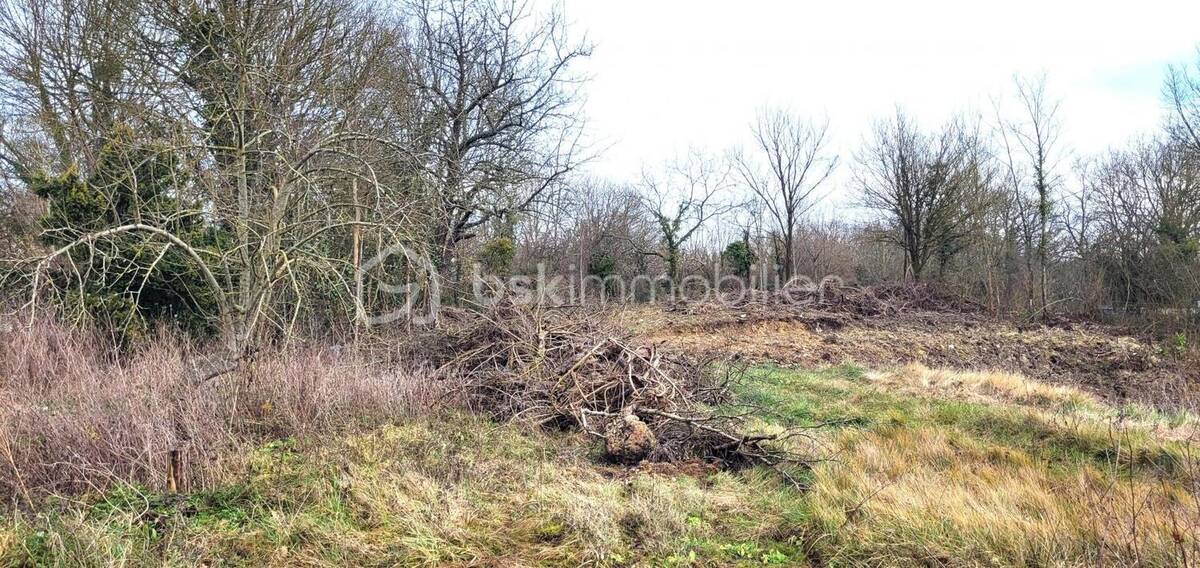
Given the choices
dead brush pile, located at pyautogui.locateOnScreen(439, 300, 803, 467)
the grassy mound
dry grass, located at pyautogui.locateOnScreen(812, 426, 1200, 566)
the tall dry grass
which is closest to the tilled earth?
dead brush pile, located at pyautogui.locateOnScreen(439, 300, 803, 467)

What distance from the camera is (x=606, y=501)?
4.02m

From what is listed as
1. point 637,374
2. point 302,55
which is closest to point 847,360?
point 637,374

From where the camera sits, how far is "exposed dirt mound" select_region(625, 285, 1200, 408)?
34.5 ft

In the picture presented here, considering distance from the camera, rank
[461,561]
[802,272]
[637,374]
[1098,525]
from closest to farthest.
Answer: [1098,525], [461,561], [637,374], [802,272]

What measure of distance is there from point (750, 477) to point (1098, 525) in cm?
209

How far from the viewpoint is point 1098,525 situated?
3113mm

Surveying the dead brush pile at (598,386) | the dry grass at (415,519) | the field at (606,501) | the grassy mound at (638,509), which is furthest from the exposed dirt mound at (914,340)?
the dry grass at (415,519)

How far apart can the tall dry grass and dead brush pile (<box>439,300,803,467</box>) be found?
787 mm

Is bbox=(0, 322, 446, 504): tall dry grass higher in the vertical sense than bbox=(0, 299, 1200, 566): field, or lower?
higher

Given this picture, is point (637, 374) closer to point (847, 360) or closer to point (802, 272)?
point (847, 360)

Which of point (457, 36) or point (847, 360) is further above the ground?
point (457, 36)

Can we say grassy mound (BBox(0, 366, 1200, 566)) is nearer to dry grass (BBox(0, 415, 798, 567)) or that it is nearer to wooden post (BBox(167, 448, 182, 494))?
dry grass (BBox(0, 415, 798, 567))

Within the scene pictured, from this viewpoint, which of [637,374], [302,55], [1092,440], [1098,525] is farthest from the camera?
[302,55]

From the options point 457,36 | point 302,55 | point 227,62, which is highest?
point 457,36
